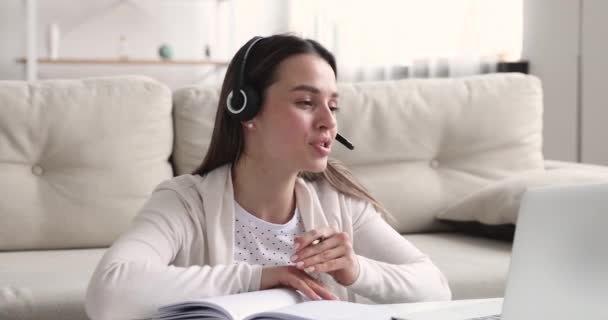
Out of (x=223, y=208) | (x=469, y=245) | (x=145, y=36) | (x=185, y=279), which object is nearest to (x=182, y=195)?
(x=223, y=208)

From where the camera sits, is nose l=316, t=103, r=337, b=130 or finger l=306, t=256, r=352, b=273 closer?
finger l=306, t=256, r=352, b=273

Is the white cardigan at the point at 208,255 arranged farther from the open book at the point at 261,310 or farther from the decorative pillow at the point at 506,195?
the decorative pillow at the point at 506,195

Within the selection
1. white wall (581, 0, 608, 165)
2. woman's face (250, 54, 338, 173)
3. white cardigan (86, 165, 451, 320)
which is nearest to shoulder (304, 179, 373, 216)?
white cardigan (86, 165, 451, 320)

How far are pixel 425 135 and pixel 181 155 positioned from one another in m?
0.64

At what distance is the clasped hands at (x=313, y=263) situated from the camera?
1152 millimetres

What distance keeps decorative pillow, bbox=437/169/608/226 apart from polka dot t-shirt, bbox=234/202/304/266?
2.71 feet

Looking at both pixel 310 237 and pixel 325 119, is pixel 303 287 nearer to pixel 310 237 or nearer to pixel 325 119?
pixel 310 237

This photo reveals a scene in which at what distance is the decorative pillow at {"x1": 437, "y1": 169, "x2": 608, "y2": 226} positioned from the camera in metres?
2.11

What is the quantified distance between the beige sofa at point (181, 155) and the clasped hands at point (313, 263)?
→ 66cm

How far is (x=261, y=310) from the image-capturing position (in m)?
1.00

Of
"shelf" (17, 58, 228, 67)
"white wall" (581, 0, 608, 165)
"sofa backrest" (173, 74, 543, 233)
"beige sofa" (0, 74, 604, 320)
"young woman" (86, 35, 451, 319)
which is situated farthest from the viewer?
"shelf" (17, 58, 228, 67)

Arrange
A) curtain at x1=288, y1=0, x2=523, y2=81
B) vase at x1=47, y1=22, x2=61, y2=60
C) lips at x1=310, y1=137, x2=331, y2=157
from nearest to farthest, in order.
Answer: lips at x1=310, y1=137, x2=331, y2=157 < curtain at x1=288, y1=0, x2=523, y2=81 < vase at x1=47, y1=22, x2=61, y2=60

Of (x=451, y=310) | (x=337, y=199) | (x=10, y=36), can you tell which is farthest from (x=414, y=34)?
(x=451, y=310)

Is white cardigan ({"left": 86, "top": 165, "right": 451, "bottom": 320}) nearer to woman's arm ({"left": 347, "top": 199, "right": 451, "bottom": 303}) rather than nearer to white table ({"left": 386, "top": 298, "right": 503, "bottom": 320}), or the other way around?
woman's arm ({"left": 347, "top": 199, "right": 451, "bottom": 303})
